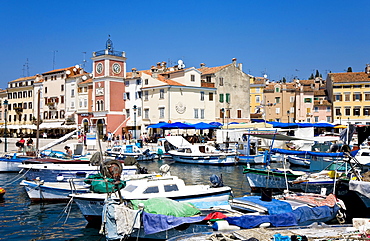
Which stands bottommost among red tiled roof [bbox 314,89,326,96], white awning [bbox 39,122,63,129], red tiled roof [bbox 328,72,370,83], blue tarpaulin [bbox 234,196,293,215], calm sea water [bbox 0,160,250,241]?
calm sea water [bbox 0,160,250,241]

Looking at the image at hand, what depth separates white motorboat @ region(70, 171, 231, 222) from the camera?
1722 centimetres

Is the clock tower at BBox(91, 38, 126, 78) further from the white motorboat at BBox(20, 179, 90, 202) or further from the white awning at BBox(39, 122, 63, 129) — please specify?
the white motorboat at BBox(20, 179, 90, 202)

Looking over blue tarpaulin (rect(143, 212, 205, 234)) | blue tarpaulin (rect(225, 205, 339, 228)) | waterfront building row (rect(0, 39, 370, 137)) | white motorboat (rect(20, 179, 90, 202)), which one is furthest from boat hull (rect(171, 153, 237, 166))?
blue tarpaulin (rect(143, 212, 205, 234))

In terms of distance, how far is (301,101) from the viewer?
8156cm

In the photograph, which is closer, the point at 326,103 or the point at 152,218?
the point at 152,218

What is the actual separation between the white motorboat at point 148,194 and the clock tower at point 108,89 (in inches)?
1987

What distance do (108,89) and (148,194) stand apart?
51724 millimetres

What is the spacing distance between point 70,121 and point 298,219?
210 ft

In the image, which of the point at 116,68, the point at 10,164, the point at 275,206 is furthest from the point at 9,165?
the point at 116,68

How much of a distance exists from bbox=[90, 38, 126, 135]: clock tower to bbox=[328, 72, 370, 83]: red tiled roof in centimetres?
3855

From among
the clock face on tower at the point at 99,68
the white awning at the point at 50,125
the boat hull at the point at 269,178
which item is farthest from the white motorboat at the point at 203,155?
the white awning at the point at 50,125

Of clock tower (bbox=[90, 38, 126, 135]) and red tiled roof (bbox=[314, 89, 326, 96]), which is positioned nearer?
clock tower (bbox=[90, 38, 126, 135])

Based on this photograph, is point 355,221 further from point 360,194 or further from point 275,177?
point 275,177

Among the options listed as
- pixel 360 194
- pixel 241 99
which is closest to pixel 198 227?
pixel 360 194
